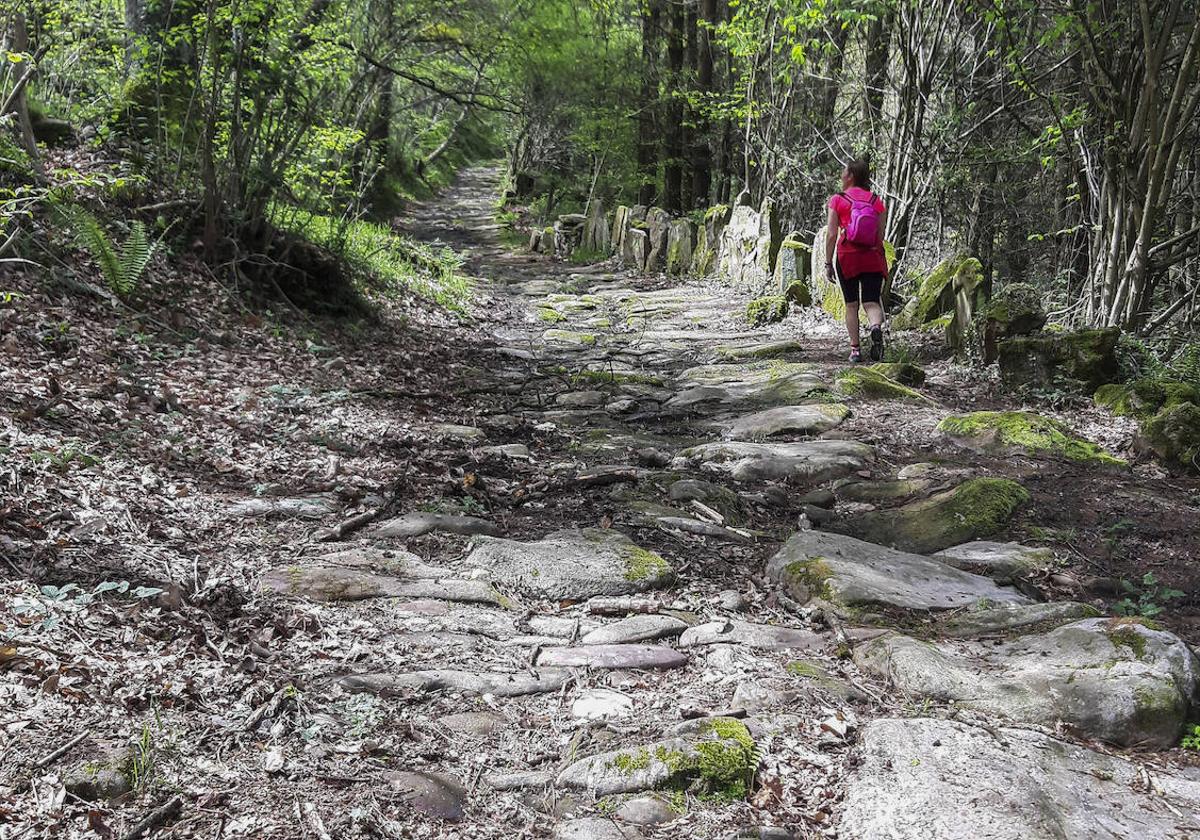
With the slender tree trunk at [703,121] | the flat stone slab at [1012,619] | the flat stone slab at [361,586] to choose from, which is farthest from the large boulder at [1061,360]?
the slender tree trunk at [703,121]

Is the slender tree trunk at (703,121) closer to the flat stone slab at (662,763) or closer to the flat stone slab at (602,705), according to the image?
the flat stone slab at (602,705)

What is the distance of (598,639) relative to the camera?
122 inches

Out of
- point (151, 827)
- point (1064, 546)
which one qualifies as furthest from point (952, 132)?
point (151, 827)

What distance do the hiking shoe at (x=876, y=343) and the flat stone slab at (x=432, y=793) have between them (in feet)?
21.5

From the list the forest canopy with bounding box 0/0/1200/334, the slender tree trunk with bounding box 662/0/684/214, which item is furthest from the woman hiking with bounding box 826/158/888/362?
the slender tree trunk with bounding box 662/0/684/214

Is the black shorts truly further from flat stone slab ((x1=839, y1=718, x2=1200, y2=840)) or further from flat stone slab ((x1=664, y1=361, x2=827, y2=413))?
flat stone slab ((x1=839, y1=718, x2=1200, y2=840))

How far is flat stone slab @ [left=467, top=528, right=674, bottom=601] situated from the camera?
140 inches

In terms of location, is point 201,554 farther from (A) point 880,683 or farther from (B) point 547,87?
(B) point 547,87

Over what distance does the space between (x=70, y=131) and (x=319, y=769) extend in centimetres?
821

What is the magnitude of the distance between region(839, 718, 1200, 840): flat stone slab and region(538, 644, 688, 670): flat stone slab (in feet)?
2.55

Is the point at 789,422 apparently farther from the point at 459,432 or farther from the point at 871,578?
the point at 871,578

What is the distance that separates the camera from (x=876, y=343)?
25.6ft

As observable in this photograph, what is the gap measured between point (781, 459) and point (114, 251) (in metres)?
5.27

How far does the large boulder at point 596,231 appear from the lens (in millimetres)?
19297
